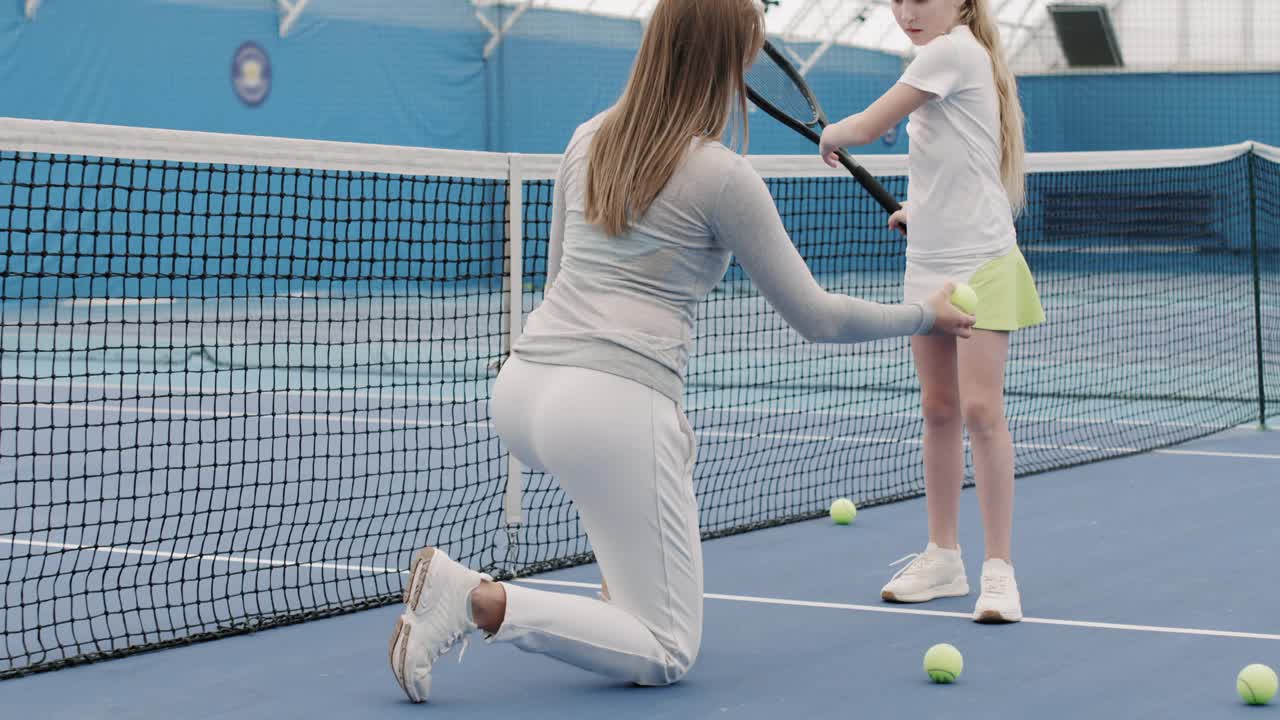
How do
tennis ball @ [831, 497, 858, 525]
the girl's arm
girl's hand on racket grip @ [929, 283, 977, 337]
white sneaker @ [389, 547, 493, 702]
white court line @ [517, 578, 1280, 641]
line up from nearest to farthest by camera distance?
white sneaker @ [389, 547, 493, 702]
girl's hand on racket grip @ [929, 283, 977, 337]
the girl's arm
white court line @ [517, 578, 1280, 641]
tennis ball @ [831, 497, 858, 525]

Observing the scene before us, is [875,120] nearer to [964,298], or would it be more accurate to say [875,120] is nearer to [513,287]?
[964,298]

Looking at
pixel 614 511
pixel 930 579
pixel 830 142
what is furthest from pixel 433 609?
pixel 930 579

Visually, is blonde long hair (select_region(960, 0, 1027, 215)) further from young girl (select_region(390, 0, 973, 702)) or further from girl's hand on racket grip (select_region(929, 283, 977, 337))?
young girl (select_region(390, 0, 973, 702))

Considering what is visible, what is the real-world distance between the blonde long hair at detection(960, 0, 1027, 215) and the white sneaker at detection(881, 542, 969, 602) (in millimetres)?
781

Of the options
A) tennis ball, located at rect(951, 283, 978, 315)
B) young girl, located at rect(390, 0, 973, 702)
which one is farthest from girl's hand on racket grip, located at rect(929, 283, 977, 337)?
young girl, located at rect(390, 0, 973, 702)

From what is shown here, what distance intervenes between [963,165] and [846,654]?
1.02 metres

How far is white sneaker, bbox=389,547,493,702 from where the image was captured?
103 inches

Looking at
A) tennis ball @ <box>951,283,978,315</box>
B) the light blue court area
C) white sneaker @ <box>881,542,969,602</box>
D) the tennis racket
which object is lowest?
the light blue court area

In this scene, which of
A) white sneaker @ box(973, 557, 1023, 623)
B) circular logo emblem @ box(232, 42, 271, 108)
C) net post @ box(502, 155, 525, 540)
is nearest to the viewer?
white sneaker @ box(973, 557, 1023, 623)

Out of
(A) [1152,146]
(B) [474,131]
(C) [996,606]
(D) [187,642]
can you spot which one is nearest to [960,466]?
(C) [996,606]

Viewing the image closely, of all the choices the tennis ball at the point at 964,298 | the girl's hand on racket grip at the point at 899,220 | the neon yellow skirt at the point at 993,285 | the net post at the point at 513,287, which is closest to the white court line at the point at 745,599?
the net post at the point at 513,287

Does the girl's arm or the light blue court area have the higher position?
the girl's arm

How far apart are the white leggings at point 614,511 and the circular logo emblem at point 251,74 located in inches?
495

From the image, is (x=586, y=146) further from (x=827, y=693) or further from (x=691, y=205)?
(x=827, y=693)
